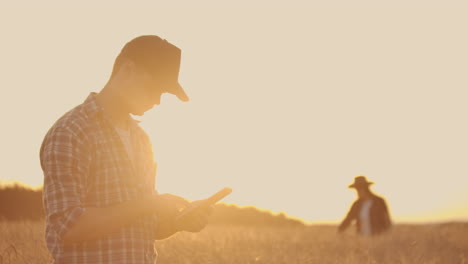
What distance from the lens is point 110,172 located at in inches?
113

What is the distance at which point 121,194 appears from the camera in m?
2.86

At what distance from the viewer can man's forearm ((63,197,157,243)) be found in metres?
2.63

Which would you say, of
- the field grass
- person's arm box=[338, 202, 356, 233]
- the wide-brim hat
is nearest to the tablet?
the field grass

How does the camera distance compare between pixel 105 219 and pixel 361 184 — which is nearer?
pixel 105 219

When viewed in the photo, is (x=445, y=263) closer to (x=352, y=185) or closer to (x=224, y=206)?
(x=352, y=185)

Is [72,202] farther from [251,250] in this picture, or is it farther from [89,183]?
[251,250]

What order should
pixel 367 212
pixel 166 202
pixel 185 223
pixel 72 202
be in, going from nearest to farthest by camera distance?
pixel 72 202, pixel 166 202, pixel 185 223, pixel 367 212

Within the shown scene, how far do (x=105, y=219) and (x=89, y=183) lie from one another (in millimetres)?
255

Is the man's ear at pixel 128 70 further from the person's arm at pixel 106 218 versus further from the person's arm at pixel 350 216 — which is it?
the person's arm at pixel 350 216

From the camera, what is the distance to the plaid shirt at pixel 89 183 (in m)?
2.65

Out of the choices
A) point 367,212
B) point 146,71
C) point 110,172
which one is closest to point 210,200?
point 110,172

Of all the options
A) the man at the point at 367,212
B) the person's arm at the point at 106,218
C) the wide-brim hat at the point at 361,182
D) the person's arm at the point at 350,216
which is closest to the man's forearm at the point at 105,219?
the person's arm at the point at 106,218

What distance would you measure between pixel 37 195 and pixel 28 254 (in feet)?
26.9

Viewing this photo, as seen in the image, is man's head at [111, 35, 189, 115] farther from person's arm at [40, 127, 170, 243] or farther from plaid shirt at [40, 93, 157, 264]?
person's arm at [40, 127, 170, 243]
